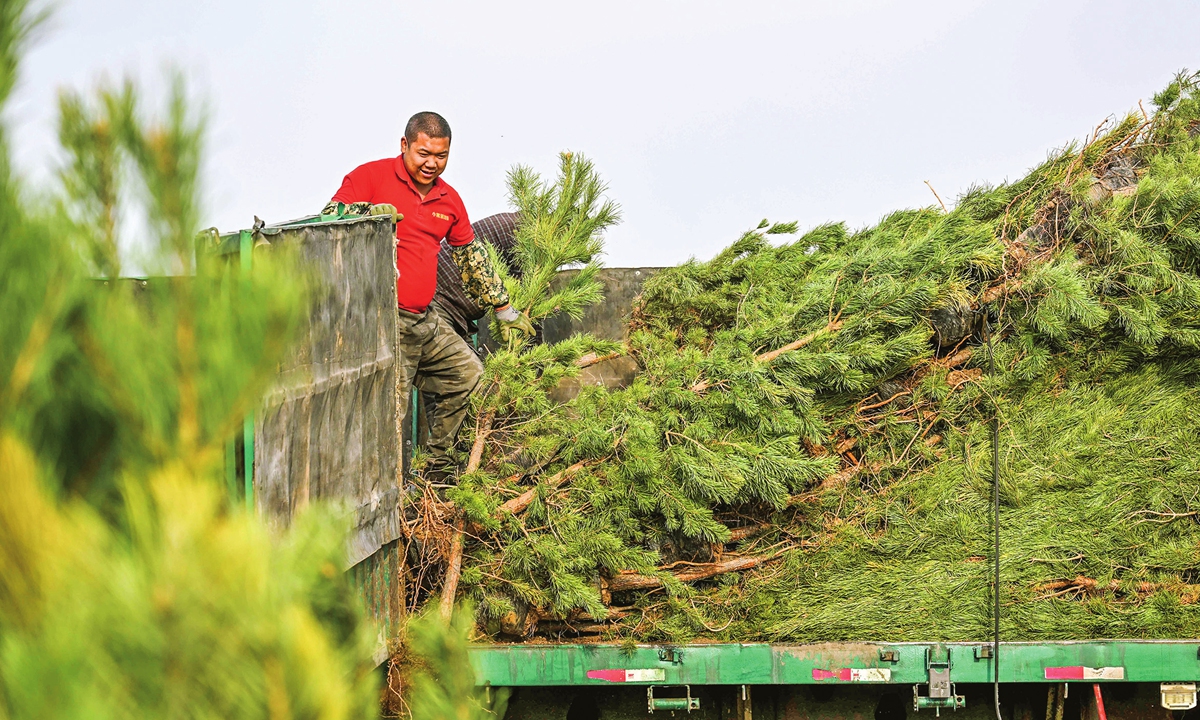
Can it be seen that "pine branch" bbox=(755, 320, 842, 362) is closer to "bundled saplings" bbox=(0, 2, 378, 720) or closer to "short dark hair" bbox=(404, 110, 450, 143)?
"short dark hair" bbox=(404, 110, 450, 143)

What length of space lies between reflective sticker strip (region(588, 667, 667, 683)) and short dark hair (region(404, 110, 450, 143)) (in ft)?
7.69

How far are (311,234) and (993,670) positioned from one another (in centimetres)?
275

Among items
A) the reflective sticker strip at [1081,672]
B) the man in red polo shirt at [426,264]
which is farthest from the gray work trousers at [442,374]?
the reflective sticker strip at [1081,672]

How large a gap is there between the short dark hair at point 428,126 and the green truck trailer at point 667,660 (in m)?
1.01

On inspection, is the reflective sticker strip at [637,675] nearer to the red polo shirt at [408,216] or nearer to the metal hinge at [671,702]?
the metal hinge at [671,702]

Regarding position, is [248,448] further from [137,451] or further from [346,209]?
[137,451]

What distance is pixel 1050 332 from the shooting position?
4402 millimetres

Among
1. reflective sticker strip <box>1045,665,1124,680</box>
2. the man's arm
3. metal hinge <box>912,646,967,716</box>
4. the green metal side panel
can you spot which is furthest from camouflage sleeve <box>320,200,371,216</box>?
reflective sticker strip <box>1045,665,1124,680</box>

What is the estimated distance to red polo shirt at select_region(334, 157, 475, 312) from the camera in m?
4.50

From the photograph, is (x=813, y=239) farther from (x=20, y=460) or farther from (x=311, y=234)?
(x=20, y=460)

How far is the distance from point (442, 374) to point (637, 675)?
1586 millimetres

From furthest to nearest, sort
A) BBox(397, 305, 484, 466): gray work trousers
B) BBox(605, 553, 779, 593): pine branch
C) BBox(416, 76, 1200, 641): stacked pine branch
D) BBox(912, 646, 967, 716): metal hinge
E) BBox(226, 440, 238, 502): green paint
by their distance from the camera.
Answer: BBox(397, 305, 484, 466): gray work trousers, BBox(605, 553, 779, 593): pine branch, BBox(416, 76, 1200, 641): stacked pine branch, BBox(912, 646, 967, 716): metal hinge, BBox(226, 440, 238, 502): green paint

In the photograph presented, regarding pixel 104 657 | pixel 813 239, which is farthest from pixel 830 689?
pixel 104 657

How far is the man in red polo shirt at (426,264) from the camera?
14.8ft
